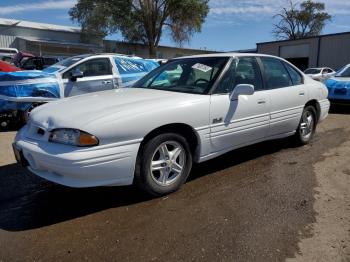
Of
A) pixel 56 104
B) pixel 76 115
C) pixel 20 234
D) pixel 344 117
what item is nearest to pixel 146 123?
pixel 76 115

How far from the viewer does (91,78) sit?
857 centimetres

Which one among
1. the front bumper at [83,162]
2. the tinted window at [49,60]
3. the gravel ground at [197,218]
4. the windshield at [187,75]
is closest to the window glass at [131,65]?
the windshield at [187,75]

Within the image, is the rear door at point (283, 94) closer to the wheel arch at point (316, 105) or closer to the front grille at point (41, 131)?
the wheel arch at point (316, 105)

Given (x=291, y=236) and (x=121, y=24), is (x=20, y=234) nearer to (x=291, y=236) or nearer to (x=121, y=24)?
(x=291, y=236)

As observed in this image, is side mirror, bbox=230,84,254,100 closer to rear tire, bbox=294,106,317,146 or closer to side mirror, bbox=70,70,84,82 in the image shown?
rear tire, bbox=294,106,317,146

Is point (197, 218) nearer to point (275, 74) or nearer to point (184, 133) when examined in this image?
point (184, 133)

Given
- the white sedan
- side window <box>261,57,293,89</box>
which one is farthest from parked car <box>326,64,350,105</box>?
side window <box>261,57,293,89</box>

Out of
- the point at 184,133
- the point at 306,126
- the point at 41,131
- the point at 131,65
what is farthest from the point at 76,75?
the point at 306,126

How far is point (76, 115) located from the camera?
3.55 m

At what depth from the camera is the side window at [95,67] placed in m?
8.56

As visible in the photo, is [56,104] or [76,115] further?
[56,104]

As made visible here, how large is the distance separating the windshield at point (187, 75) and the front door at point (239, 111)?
15cm

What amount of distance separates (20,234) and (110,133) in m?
1.17

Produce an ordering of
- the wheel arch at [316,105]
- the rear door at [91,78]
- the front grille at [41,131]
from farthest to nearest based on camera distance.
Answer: the rear door at [91,78], the wheel arch at [316,105], the front grille at [41,131]
